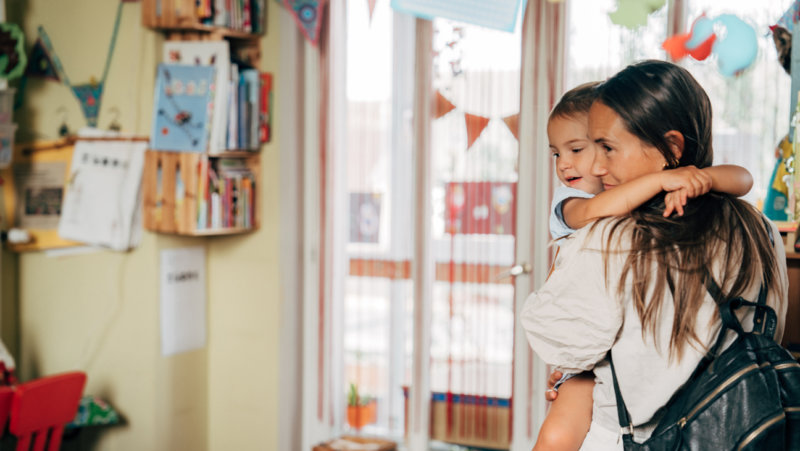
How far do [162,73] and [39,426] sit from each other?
147 cm

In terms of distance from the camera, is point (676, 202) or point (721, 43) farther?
point (721, 43)

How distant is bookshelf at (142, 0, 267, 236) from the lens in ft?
9.59

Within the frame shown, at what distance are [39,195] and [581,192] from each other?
265 cm

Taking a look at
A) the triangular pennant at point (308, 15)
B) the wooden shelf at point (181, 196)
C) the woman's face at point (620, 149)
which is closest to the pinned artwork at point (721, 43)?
the triangular pennant at point (308, 15)

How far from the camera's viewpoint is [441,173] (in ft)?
9.60

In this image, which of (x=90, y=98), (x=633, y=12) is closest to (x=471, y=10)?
(x=633, y=12)

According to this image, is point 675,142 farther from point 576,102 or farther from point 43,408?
point 43,408

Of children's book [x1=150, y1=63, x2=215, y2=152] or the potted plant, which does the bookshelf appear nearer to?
children's book [x1=150, y1=63, x2=215, y2=152]

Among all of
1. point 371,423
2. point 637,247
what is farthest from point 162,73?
point 637,247

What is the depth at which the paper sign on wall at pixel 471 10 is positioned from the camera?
272cm

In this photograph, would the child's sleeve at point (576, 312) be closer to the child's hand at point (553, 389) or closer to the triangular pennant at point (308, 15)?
the child's hand at point (553, 389)

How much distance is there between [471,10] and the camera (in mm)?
2734

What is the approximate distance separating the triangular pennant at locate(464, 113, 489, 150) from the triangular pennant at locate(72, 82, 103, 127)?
5.29 feet

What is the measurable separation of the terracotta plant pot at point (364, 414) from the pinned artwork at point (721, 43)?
1.89m
